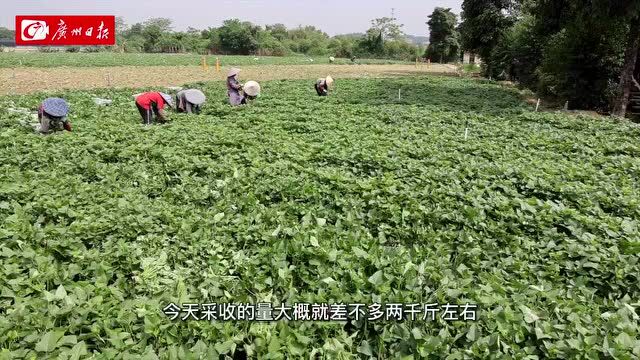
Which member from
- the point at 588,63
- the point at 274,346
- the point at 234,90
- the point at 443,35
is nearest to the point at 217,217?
the point at 274,346

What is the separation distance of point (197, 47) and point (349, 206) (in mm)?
81042

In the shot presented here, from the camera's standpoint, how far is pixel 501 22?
3066 cm

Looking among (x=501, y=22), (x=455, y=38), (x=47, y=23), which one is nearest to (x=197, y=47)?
(x=47, y=23)

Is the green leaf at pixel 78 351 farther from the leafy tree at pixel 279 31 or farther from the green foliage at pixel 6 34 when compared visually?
the green foliage at pixel 6 34

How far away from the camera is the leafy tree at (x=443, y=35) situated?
56.9 metres

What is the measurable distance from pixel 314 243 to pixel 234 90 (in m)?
9.86

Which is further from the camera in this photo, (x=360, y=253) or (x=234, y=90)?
(x=234, y=90)

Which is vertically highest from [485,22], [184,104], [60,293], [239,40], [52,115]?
[239,40]

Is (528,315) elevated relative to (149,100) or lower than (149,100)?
lower

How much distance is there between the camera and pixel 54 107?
8422mm

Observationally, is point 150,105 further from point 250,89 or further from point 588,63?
point 588,63

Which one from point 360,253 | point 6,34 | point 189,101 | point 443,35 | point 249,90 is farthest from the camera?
point 6,34

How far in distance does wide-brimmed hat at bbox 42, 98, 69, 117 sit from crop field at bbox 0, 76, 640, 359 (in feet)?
2.24

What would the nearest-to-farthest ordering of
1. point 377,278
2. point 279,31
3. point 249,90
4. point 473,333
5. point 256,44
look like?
point 473,333 < point 377,278 < point 249,90 < point 256,44 < point 279,31
